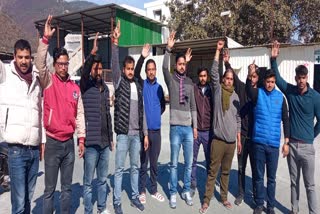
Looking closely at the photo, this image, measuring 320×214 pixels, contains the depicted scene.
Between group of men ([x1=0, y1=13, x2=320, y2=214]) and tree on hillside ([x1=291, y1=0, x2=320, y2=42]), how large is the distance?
19383 mm

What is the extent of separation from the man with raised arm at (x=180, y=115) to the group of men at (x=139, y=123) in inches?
0.6

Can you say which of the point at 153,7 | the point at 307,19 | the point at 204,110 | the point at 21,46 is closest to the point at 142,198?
the point at 204,110

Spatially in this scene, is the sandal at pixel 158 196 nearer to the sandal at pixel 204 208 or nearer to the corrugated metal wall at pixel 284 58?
the sandal at pixel 204 208

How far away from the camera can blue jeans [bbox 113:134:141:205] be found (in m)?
4.20

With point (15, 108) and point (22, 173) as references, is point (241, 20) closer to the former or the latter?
point (15, 108)

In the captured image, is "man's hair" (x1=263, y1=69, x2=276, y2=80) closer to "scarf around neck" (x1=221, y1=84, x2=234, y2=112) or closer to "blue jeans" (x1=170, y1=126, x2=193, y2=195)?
"scarf around neck" (x1=221, y1=84, x2=234, y2=112)

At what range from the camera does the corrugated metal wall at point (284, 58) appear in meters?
14.0

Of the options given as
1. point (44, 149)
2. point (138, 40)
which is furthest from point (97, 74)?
point (138, 40)

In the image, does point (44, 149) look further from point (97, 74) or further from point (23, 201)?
point (97, 74)

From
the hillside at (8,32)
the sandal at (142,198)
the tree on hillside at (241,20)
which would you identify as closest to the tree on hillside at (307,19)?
the tree on hillside at (241,20)

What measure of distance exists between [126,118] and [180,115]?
0.82 m

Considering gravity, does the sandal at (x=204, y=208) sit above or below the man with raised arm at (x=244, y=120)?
below

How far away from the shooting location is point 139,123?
14.3ft

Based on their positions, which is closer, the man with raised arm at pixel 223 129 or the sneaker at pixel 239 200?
the man with raised arm at pixel 223 129
